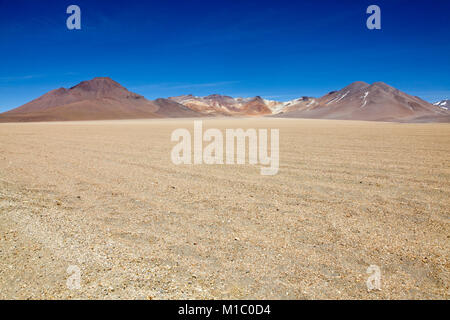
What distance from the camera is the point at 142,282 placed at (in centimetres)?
293

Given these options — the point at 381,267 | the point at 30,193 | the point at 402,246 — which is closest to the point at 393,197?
the point at 402,246

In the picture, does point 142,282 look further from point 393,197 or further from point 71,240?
point 393,197

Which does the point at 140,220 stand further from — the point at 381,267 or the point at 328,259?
the point at 381,267

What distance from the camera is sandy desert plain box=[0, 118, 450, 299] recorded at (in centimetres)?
290

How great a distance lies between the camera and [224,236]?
4.03 meters

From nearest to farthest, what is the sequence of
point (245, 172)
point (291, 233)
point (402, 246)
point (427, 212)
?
point (402, 246)
point (291, 233)
point (427, 212)
point (245, 172)

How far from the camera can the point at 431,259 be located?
3424 millimetres

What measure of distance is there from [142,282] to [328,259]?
7.65 feet

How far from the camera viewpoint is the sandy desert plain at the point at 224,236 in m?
2.90

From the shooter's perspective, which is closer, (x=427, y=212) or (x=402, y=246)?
(x=402, y=246)
